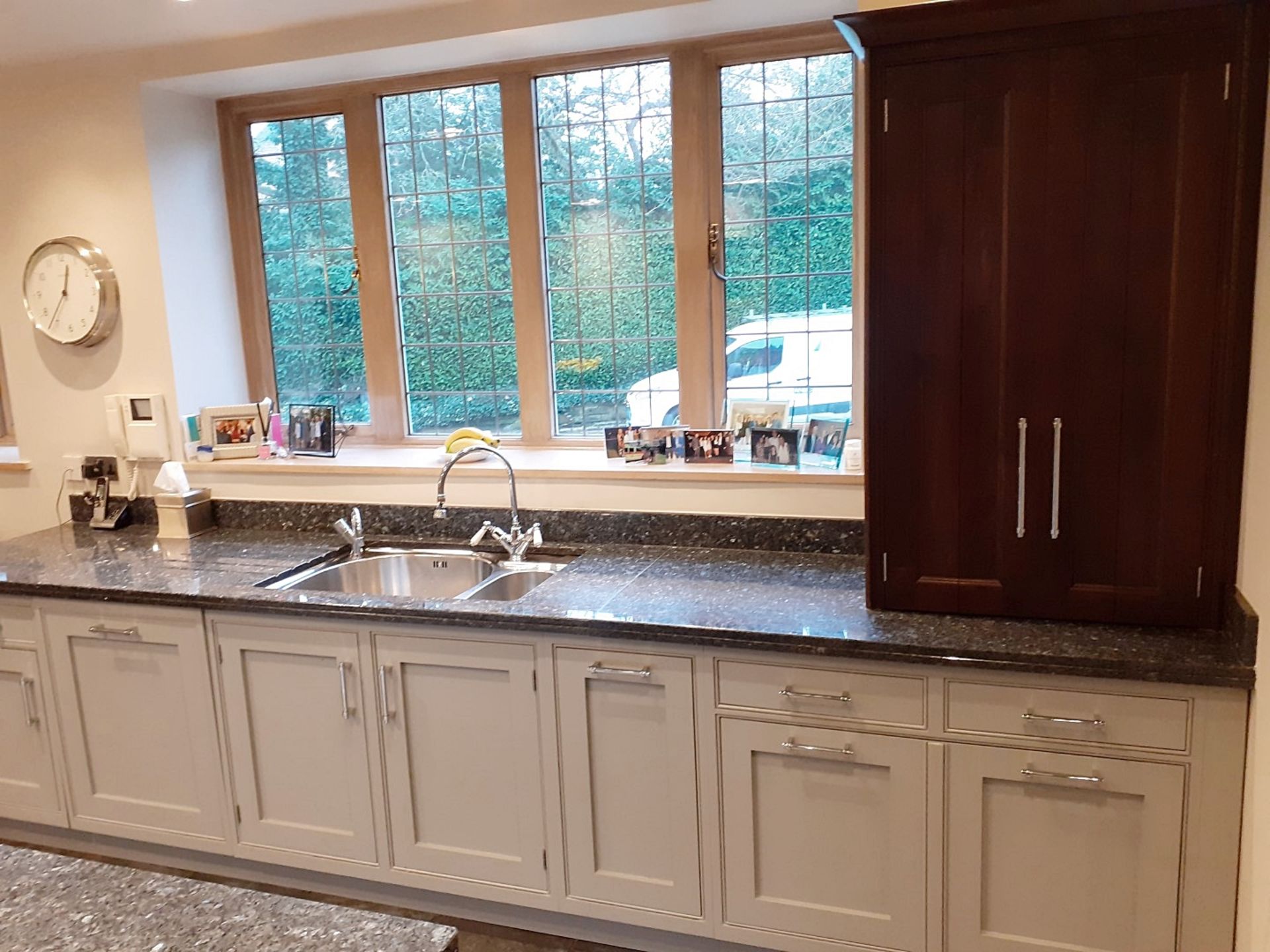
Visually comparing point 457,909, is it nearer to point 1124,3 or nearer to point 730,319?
point 730,319

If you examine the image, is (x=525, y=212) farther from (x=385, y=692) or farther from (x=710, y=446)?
(x=385, y=692)

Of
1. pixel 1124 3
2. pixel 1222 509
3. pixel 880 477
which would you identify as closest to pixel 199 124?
pixel 880 477

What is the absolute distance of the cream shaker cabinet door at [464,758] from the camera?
239 cm

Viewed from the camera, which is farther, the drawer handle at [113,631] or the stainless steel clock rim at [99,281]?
the stainless steel clock rim at [99,281]

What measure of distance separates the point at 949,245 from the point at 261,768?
2130 millimetres

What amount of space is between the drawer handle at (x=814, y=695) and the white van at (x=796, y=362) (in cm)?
106

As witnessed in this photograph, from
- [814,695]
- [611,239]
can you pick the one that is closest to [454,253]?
[611,239]

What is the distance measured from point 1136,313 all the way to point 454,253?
6.92ft

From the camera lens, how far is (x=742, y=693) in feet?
7.15

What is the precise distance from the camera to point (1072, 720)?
1939 mm

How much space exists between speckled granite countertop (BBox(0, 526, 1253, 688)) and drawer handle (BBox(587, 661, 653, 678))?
81 mm

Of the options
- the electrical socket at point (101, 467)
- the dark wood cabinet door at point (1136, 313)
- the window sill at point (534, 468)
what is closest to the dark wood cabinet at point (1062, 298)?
the dark wood cabinet door at point (1136, 313)

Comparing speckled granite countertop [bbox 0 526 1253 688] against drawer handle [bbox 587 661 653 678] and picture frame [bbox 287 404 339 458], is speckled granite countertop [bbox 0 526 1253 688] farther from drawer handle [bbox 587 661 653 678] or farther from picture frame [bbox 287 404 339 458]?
picture frame [bbox 287 404 339 458]

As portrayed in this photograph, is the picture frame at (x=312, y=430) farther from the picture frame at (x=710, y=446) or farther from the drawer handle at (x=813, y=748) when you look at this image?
the drawer handle at (x=813, y=748)
